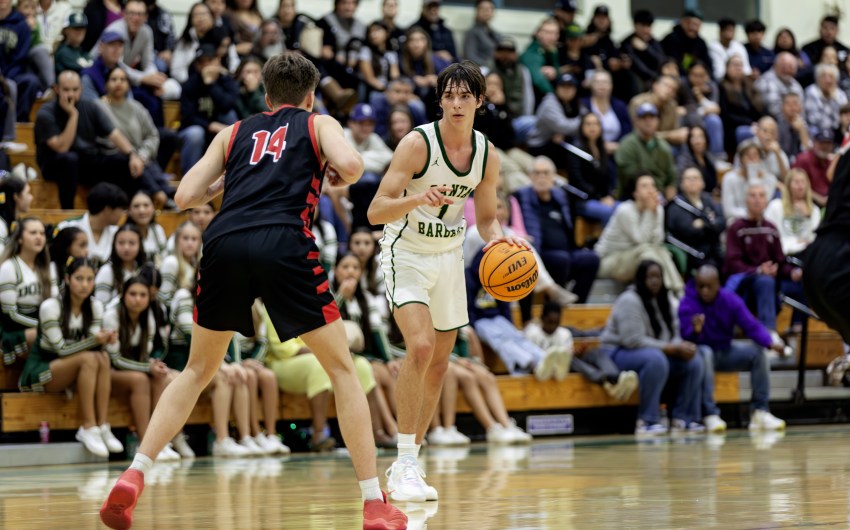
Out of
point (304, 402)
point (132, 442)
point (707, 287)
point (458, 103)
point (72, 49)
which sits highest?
point (72, 49)

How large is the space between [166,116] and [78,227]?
12.3 ft

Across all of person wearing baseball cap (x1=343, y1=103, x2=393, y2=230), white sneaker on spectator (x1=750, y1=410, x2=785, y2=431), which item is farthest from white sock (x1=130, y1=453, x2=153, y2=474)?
white sneaker on spectator (x1=750, y1=410, x2=785, y2=431)

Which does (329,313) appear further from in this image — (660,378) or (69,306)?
(660,378)

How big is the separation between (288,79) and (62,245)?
5.89m

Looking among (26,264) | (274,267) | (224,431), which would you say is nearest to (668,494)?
(274,267)

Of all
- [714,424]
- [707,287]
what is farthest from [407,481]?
[707,287]

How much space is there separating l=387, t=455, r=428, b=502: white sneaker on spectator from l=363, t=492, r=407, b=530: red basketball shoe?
131 cm

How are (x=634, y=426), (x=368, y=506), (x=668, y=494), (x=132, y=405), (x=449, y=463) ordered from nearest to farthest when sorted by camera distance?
(x=368, y=506), (x=668, y=494), (x=449, y=463), (x=132, y=405), (x=634, y=426)

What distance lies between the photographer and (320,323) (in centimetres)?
493

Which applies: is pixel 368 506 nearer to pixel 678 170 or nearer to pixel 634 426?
pixel 634 426

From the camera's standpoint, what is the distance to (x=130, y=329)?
10.2 m

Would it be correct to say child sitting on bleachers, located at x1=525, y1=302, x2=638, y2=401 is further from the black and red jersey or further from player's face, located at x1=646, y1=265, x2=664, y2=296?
the black and red jersey

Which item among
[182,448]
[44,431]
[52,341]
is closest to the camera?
[52,341]

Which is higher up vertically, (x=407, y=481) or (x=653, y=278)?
(x=653, y=278)
